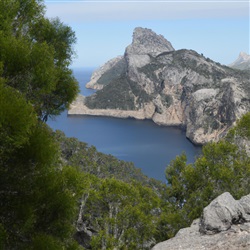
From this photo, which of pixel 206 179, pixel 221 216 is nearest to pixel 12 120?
pixel 221 216

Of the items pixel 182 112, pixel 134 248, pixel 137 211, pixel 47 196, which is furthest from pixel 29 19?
pixel 182 112

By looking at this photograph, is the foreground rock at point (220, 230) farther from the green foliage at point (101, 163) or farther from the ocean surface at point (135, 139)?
the ocean surface at point (135, 139)

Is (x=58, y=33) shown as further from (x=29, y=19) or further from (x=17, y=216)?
(x=17, y=216)

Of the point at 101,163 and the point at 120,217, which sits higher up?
the point at 101,163

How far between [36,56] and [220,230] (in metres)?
12.4

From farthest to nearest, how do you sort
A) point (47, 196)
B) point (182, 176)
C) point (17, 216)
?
point (182, 176) → point (47, 196) → point (17, 216)

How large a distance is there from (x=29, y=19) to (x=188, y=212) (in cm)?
1962

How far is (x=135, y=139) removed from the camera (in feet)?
433

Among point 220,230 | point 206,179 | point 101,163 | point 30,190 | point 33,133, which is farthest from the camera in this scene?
point 101,163

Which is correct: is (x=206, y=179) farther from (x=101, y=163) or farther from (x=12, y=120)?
(x=101, y=163)

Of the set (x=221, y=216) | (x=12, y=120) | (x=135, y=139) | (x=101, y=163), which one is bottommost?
(x=12, y=120)

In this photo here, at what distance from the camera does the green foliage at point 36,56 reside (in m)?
7.78

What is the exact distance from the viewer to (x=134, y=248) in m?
23.2

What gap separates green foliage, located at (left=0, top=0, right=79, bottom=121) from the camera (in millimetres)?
7781
